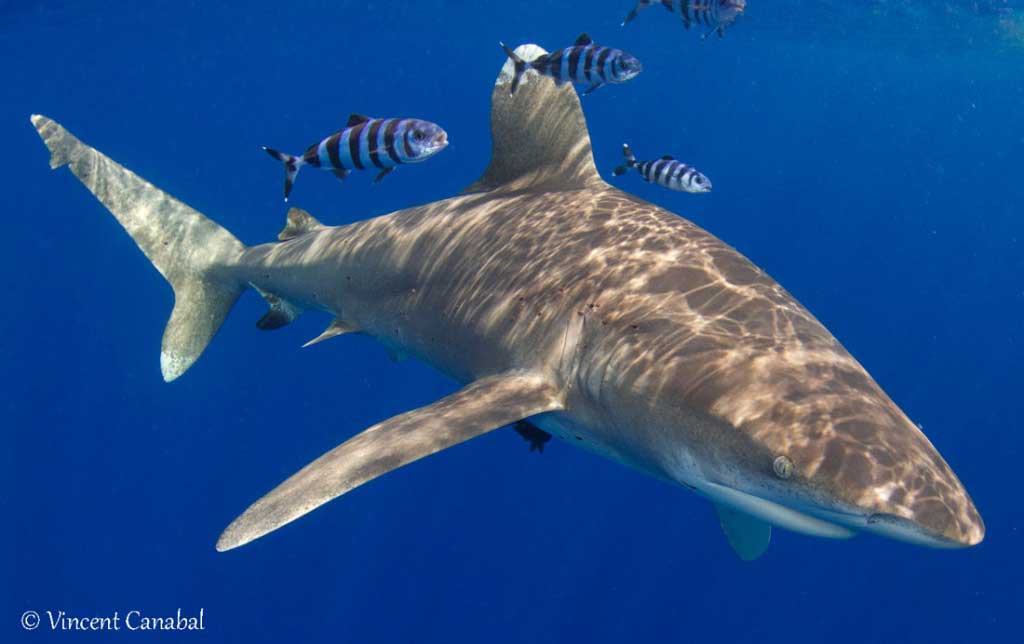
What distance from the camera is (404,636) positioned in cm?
1527

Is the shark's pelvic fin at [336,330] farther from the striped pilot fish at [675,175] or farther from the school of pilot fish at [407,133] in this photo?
the striped pilot fish at [675,175]

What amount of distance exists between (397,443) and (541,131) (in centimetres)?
313

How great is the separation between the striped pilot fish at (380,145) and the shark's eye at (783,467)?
377 centimetres

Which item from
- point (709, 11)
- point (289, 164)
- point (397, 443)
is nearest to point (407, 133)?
point (289, 164)

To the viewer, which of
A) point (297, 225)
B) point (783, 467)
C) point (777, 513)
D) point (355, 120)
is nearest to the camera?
point (783, 467)

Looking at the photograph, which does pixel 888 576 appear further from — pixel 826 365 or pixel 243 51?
pixel 243 51

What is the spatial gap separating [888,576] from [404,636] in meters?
11.3

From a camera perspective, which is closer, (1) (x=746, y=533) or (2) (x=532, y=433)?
(2) (x=532, y=433)

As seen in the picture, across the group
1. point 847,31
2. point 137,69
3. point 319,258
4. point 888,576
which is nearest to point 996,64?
point 847,31

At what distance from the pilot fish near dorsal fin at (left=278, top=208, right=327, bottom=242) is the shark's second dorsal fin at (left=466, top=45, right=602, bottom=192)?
2453 millimetres

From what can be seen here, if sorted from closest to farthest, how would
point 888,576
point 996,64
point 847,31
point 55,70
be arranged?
point 888,576
point 847,31
point 996,64
point 55,70

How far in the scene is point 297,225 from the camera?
7457mm

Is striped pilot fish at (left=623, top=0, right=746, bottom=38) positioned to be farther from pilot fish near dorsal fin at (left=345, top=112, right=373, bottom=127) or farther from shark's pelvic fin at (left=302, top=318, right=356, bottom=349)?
shark's pelvic fin at (left=302, top=318, right=356, bottom=349)

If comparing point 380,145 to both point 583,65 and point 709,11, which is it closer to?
point 583,65
